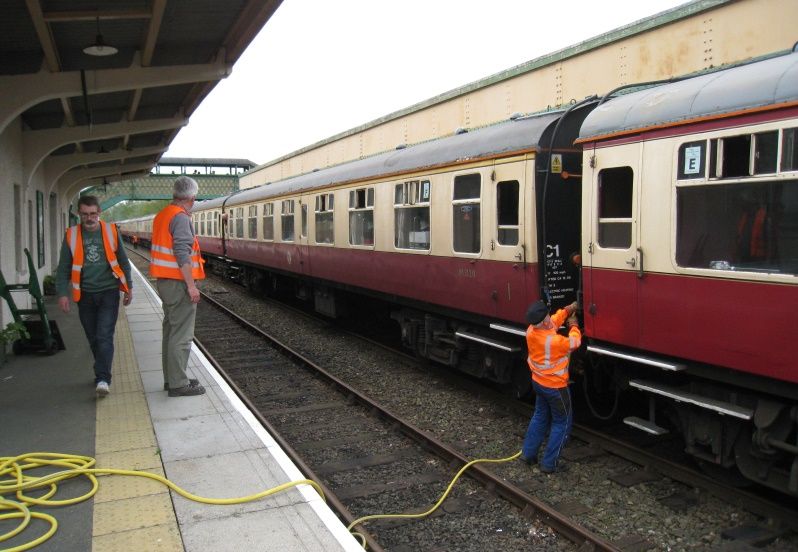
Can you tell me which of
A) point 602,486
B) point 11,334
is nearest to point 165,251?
point 11,334

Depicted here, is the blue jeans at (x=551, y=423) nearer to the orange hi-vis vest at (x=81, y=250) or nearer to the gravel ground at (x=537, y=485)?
the gravel ground at (x=537, y=485)

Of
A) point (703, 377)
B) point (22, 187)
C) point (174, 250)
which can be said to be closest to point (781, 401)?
point (703, 377)

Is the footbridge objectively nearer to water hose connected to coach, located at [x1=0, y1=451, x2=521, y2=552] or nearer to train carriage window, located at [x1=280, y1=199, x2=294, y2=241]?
train carriage window, located at [x1=280, y1=199, x2=294, y2=241]

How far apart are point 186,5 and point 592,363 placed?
6.09 metres

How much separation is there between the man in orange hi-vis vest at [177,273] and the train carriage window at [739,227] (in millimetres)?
4115

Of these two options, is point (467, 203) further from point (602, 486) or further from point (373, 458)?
point (602, 486)

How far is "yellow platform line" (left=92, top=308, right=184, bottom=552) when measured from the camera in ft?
11.4

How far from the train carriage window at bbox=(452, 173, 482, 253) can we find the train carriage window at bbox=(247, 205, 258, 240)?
11.5 metres

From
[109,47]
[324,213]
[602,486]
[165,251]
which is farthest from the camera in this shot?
[324,213]

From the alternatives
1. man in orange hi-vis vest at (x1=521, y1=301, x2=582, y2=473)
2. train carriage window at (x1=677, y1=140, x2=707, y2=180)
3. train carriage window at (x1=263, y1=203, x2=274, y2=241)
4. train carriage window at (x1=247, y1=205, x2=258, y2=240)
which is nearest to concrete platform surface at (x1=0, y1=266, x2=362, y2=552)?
man in orange hi-vis vest at (x1=521, y1=301, x2=582, y2=473)

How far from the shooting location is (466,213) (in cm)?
758

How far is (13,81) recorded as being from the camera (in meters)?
8.29

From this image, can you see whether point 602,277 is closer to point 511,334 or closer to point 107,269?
point 511,334

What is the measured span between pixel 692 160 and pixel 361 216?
21.3ft
